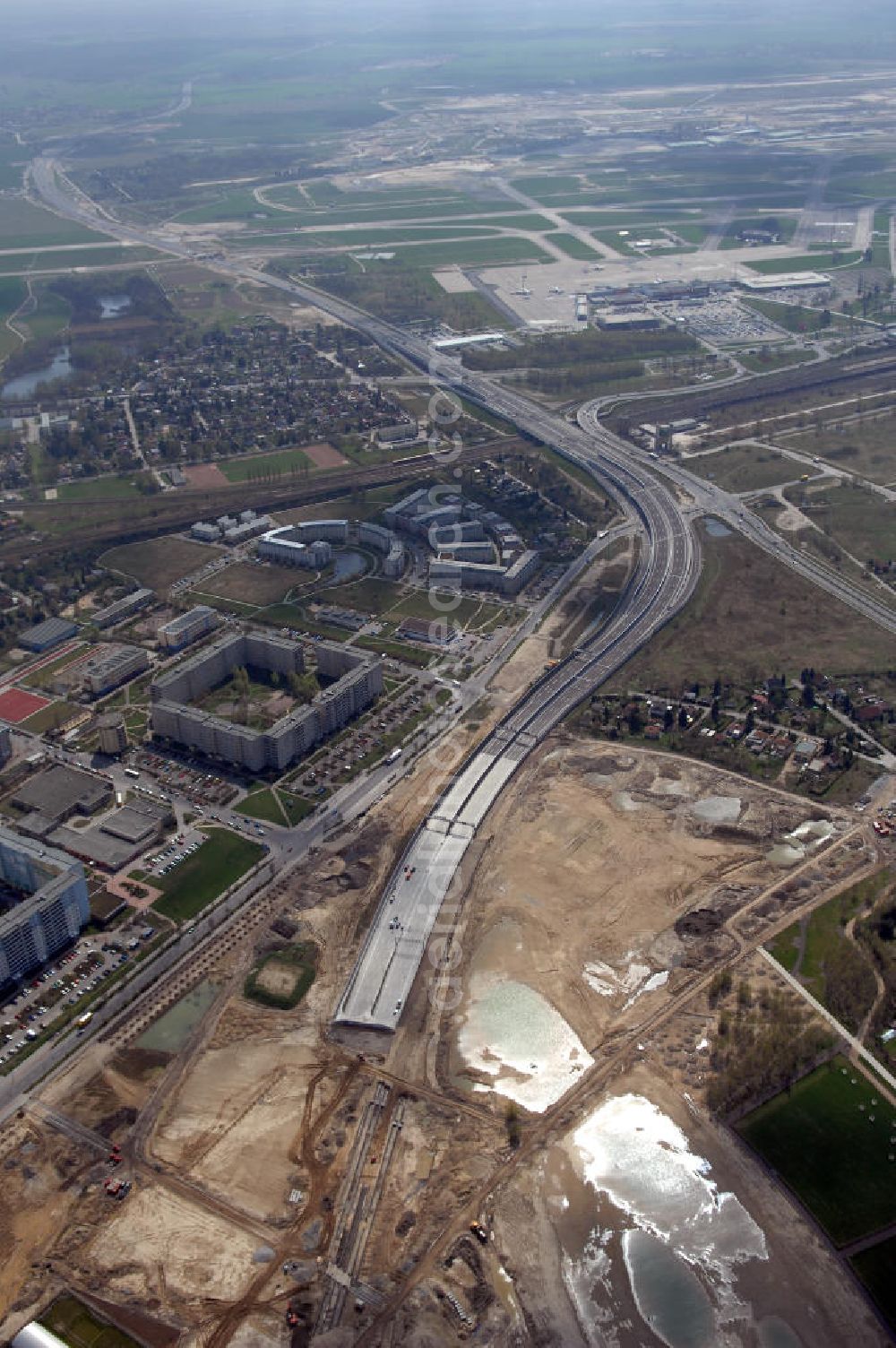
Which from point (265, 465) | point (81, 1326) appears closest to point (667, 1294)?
Answer: point (81, 1326)

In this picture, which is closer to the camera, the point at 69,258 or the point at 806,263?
the point at 806,263

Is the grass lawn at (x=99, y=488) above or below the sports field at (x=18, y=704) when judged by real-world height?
above

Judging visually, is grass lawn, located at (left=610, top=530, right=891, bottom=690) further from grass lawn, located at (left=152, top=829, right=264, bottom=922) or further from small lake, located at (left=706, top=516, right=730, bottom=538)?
grass lawn, located at (left=152, top=829, right=264, bottom=922)

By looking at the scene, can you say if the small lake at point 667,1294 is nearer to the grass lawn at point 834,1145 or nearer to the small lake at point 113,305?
the grass lawn at point 834,1145

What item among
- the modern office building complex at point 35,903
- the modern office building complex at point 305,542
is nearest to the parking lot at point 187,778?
the modern office building complex at point 35,903

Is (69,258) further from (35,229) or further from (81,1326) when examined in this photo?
(81,1326)
